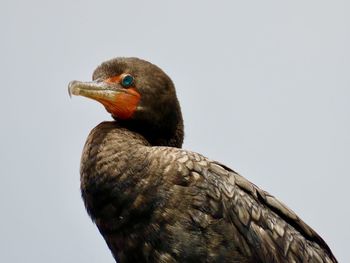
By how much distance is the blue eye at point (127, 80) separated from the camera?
8.82 m

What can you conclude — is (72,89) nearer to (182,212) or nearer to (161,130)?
(161,130)

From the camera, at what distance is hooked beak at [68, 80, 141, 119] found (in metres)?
8.59

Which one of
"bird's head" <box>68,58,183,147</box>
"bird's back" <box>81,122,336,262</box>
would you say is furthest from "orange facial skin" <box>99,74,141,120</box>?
"bird's back" <box>81,122,336,262</box>

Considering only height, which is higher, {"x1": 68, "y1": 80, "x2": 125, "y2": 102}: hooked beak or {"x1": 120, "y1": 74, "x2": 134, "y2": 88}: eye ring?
{"x1": 120, "y1": 74, "x2": 134, "y2": 88}: eye ring

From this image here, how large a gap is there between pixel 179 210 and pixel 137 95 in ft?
4.53

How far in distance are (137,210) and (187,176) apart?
1.65ft

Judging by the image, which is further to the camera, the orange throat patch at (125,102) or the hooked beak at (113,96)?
the orange throat patch at (125,102)

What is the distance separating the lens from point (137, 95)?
348 inches

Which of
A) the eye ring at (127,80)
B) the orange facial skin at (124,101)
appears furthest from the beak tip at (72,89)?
the eye ring at (127,80)

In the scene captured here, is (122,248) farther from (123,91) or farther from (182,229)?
(123,91)

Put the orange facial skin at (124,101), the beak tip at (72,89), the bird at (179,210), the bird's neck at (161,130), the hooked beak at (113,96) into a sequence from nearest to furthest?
the bird at (179,210)
the beak tip at (72,89)
the hooked beak at (113,96)
the orange facial skin at (124,101)
the bird's neck at (161,130)

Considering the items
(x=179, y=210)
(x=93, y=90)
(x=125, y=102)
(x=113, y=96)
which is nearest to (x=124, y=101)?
(x=125, y=102)

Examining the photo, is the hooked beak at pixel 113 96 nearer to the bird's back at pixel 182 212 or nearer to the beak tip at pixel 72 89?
the beak tip at pixel 72 89

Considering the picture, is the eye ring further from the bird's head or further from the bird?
the bird
